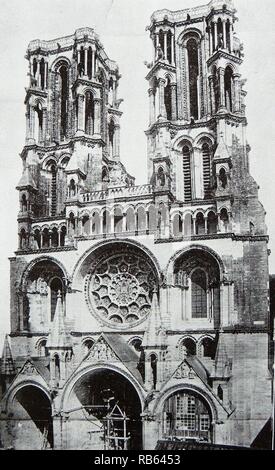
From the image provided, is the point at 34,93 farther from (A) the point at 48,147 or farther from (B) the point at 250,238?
(B) the point at 250,238

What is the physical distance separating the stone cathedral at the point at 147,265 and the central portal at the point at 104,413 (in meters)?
0.07

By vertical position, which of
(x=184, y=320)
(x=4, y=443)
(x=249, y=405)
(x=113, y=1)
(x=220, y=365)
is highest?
(x=113, y=1)

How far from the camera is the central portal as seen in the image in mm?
25125

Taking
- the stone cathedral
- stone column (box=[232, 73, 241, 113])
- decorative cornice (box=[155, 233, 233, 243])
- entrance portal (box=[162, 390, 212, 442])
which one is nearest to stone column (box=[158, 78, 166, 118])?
the stone cathedral

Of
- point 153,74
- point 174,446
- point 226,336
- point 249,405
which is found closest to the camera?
point 174,446

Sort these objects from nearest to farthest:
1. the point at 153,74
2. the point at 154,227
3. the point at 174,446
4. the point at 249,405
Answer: the point at 174,446 < the point at 249,405 < the point at 154,227 < the point at 153,74

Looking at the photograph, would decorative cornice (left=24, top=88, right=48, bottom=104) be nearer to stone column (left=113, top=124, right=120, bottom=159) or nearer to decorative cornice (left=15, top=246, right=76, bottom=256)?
stone column (left=113, top=124, right=120, bottom=159)

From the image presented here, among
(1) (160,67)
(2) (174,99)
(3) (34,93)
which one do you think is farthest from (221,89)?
(3) (34,93)

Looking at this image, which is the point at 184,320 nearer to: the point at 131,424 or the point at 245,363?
the point at 245,363

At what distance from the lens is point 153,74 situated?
30344mm

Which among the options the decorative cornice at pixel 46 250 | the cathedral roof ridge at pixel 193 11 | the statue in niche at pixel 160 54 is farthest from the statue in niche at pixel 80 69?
the decorative cornice at pixel 46 250

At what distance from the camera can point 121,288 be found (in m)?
28.0

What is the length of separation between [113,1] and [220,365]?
15122mm

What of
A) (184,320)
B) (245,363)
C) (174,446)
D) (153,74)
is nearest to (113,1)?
(153,74)
